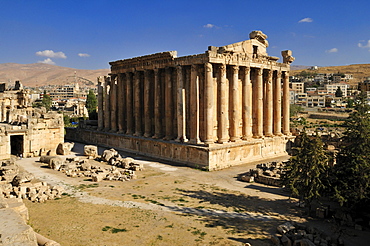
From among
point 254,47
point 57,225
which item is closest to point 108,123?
point 254,47

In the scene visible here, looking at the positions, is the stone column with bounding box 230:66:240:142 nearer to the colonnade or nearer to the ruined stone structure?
the colonnade

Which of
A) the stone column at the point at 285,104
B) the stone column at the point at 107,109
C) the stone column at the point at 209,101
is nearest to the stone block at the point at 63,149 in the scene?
the stone column at the point at 107,109

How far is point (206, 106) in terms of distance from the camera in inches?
1137

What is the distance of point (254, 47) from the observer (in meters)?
33.7

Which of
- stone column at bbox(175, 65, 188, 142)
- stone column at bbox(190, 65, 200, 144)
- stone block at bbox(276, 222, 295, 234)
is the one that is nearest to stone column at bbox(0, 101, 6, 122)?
stone column at bbox(175, 65, 188, 142)

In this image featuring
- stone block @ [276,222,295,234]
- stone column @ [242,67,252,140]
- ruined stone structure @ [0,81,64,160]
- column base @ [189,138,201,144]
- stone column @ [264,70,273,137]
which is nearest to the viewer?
stone block @ [276,222,295,234]

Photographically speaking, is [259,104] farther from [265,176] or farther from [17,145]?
[17,145]

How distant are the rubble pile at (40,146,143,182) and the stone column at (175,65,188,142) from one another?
17.7 feet

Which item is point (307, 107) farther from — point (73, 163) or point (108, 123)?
point (73, 163)

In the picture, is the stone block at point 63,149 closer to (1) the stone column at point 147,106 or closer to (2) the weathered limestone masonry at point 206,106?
(2) the weathered limestone masonry at point 206,106

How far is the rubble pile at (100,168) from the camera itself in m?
24.7

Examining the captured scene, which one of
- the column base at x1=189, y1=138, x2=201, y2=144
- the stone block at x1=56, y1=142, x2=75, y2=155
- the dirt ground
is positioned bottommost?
the dirt ground

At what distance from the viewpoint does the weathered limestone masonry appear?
96.2ft

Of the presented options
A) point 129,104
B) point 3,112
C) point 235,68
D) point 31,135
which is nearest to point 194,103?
point 235,68
